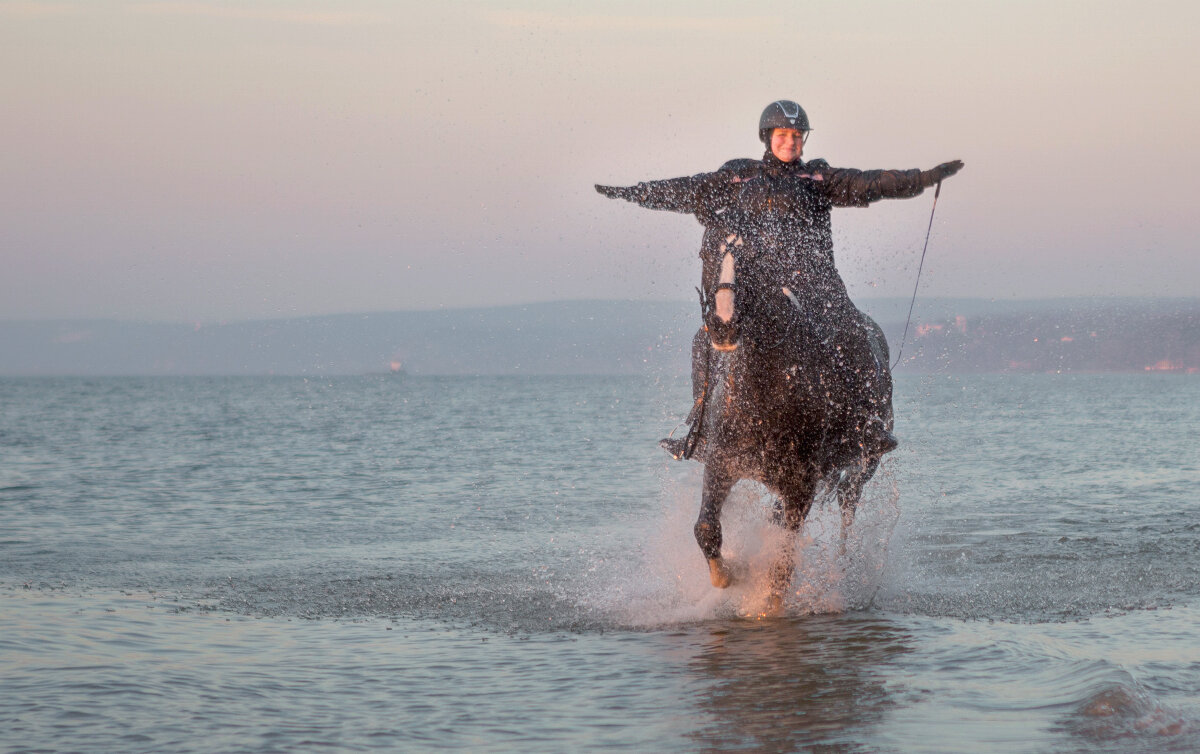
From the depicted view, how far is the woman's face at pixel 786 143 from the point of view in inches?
349

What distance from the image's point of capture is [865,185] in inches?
344

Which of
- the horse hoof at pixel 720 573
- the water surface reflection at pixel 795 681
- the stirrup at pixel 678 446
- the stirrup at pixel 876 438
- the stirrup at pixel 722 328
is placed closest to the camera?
the water surface reflection at pixel 795 681

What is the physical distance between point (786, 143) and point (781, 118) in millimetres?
182

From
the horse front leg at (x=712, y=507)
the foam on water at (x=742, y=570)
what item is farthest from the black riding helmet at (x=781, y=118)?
the foam on water at (x=742, y=570)

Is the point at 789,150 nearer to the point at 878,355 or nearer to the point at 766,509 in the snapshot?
the point at 878,355

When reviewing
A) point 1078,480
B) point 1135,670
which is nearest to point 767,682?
point 1135,670

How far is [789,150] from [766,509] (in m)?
3.33

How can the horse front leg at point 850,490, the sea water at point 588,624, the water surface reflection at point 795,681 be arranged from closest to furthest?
the water surface reflection at point 795,681, the sea water at point 588,624, the horse front leg at point 850,490

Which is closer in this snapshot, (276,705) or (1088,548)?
(276,705)

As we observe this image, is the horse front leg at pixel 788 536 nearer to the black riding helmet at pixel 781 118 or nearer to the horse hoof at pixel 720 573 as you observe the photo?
the horse hoof at pixel 720 573

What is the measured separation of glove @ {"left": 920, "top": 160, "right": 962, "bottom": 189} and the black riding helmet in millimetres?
936

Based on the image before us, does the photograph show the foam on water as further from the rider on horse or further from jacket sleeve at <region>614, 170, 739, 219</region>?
jacket sleeve at <region>614, 170, 739, 219</region>

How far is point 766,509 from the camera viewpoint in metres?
10.8

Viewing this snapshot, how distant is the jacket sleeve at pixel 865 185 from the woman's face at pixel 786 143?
217 millimetres
